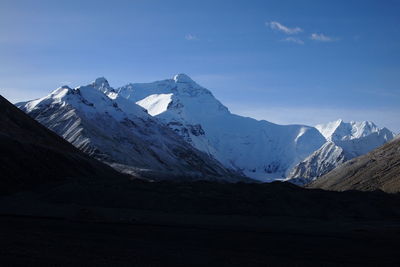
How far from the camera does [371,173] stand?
156375mm

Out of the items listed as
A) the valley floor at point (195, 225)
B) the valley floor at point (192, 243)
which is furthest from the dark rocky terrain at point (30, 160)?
the valley floor at point (192, 243)

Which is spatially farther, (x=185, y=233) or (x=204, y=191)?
(x=204, y=191)

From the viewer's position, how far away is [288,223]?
217 ft

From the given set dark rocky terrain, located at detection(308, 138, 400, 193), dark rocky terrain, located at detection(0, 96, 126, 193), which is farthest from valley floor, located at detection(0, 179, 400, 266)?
dark rocky terrain, located at detection(308, 138, 400, 193)

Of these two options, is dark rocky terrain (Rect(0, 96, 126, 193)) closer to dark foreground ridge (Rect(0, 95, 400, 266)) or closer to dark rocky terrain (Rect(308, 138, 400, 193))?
dark foreground ridge (Rect(0, 95, 400, 266))

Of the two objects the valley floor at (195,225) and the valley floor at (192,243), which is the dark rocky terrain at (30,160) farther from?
the valley floor at (192,243)

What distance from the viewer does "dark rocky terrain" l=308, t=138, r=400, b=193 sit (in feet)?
471

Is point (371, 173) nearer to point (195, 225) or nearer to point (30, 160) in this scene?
point (30, 160)

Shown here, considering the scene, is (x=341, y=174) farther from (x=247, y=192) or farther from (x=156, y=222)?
(x=156, y=222)

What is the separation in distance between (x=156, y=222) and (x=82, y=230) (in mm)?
11302

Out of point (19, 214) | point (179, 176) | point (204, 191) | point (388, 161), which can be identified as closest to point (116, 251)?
point (19, 214)

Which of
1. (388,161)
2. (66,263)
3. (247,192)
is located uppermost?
(388,161)

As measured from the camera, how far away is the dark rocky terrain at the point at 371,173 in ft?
471

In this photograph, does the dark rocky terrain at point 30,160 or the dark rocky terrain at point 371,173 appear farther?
the dark rocky terrain at point 371,173
